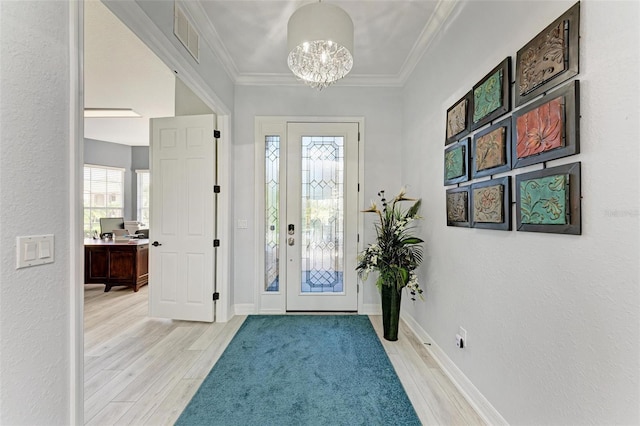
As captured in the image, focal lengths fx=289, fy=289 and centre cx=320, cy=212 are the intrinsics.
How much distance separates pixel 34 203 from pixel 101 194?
723 cm

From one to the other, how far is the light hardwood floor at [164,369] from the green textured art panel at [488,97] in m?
1.86

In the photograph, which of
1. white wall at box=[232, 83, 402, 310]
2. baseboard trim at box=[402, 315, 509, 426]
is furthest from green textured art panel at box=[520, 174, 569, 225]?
white wall at box=[232, 83, 402, 310]

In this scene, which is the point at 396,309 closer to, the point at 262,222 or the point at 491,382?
the point at 491,382

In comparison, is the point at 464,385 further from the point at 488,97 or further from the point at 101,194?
the point at 101,194

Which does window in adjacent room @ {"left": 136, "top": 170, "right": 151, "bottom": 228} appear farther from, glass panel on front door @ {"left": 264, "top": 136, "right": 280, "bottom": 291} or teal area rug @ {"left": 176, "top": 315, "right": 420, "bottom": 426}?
teal area rug @ {"left": 176, "top": 315, "right": 420, "bottom": 426}

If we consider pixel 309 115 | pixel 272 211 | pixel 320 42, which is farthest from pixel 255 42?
pixel 272 211

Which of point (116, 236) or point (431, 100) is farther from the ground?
point (431, 100)

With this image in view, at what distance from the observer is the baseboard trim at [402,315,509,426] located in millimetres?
1673

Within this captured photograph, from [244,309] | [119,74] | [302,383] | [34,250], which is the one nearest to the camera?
[34,250]

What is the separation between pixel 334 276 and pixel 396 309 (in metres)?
1.00

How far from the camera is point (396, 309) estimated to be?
Answer: 2711mm

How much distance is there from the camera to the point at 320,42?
1.97m

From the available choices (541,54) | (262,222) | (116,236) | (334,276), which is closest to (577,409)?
(541,54)

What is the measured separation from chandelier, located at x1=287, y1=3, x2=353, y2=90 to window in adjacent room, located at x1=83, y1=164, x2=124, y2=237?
690 cm
